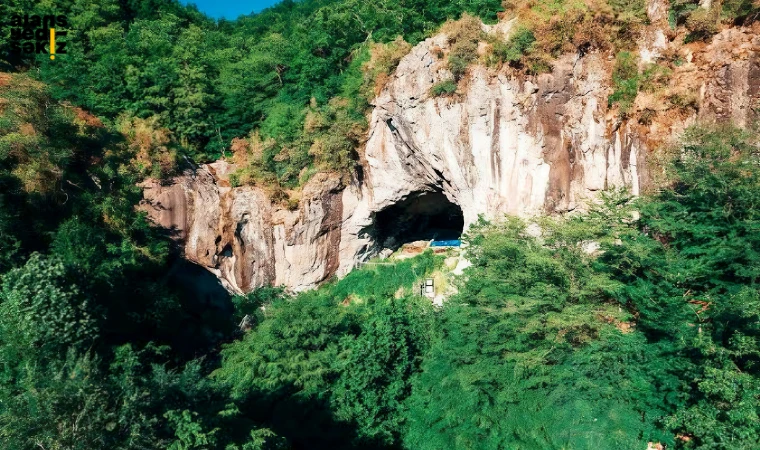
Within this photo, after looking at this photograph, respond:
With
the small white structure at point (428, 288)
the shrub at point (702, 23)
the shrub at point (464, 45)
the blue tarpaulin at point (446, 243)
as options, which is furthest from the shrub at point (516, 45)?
the small white structure at point (428, 288)

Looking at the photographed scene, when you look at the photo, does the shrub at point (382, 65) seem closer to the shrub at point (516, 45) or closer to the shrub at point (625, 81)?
the shrub at point (516, 45)

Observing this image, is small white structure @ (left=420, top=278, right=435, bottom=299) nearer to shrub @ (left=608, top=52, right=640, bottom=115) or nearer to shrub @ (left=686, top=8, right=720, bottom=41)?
shrub @ (left=608, top=52, right=640, bottom=115)

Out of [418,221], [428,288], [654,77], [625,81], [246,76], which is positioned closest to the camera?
[654,77]

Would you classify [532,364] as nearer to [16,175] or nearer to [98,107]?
[16,175]

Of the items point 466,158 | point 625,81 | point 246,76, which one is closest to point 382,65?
point 466,158

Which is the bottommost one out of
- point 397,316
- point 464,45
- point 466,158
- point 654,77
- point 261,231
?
point 397,316

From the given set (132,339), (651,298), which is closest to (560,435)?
Answer: (651,298)

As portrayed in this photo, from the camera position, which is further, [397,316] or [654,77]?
[397,316]

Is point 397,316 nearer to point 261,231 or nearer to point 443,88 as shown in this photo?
point 443,88
